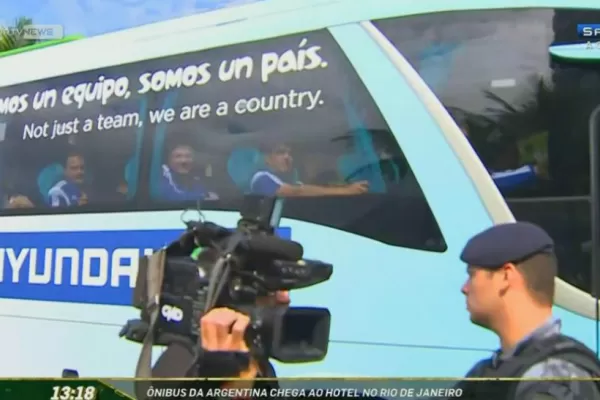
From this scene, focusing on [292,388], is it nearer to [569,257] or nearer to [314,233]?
[314,233]

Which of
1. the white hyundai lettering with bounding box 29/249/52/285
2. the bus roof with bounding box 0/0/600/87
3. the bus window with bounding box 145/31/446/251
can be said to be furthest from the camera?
the white hyundai lettering with bounding box 29/249/52/285

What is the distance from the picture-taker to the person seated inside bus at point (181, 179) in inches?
169

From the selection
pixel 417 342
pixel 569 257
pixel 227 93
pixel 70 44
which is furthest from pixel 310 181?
pixel 70 44

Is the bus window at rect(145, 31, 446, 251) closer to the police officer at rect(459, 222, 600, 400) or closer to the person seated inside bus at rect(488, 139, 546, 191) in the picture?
the police officer at rect(459, 222, 600, 400)

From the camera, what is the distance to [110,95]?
458 centimetres

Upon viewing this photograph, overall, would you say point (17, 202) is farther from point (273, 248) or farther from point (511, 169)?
point (511, 169)

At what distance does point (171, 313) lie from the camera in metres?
4.27

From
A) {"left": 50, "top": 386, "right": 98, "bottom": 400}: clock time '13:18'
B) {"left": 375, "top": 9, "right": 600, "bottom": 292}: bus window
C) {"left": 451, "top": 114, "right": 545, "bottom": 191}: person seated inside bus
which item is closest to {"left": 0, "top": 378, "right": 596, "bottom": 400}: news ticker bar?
{"left": 50, "top": 386, "right": 98, "bottom": 400}: clock time '13:18'

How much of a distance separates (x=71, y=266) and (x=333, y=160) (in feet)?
5.51

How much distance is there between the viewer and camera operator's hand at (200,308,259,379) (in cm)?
414

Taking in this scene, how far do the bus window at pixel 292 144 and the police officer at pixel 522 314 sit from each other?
→ 25 cm

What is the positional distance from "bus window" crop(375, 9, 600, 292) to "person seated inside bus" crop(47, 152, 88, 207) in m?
2.01

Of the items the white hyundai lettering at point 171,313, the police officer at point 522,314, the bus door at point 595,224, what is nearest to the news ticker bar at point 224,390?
the police officer at point 522,314

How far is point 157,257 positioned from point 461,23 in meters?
2.05
